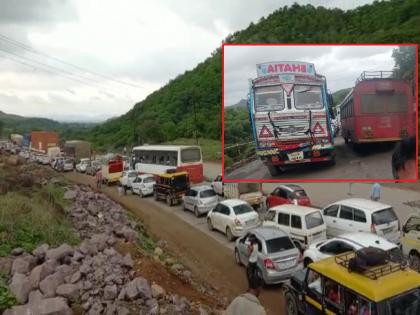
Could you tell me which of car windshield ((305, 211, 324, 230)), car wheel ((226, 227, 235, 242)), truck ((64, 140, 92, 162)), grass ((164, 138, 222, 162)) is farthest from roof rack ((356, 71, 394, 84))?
truck ((64, 140, 92, 162))

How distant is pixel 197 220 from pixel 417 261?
10102 mm

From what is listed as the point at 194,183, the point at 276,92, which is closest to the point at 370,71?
the point at 276,92

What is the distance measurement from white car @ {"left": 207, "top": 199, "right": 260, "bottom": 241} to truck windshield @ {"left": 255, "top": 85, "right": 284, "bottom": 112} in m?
3.80

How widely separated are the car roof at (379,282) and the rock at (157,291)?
379cm

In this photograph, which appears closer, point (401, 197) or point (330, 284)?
point (330, 284)

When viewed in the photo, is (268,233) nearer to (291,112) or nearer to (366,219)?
(366,219)

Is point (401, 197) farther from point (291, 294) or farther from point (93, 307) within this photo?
point (93, 307)

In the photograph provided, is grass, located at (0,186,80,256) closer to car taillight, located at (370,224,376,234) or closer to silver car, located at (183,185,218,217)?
silver car, located at (183,185,218,217)

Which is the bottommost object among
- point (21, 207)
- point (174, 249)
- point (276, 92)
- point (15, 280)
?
point (174, 249)

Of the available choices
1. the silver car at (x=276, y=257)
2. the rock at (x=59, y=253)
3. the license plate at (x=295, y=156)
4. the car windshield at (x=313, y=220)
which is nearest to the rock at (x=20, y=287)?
the rock at (x=59, y=253)

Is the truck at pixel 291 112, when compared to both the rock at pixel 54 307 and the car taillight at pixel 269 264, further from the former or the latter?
the rock at pixel 54 307

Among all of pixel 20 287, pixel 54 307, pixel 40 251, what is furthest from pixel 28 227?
pixel 54 307

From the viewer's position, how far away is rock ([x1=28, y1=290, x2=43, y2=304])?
7676mm

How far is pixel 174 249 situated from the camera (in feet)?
44.6
